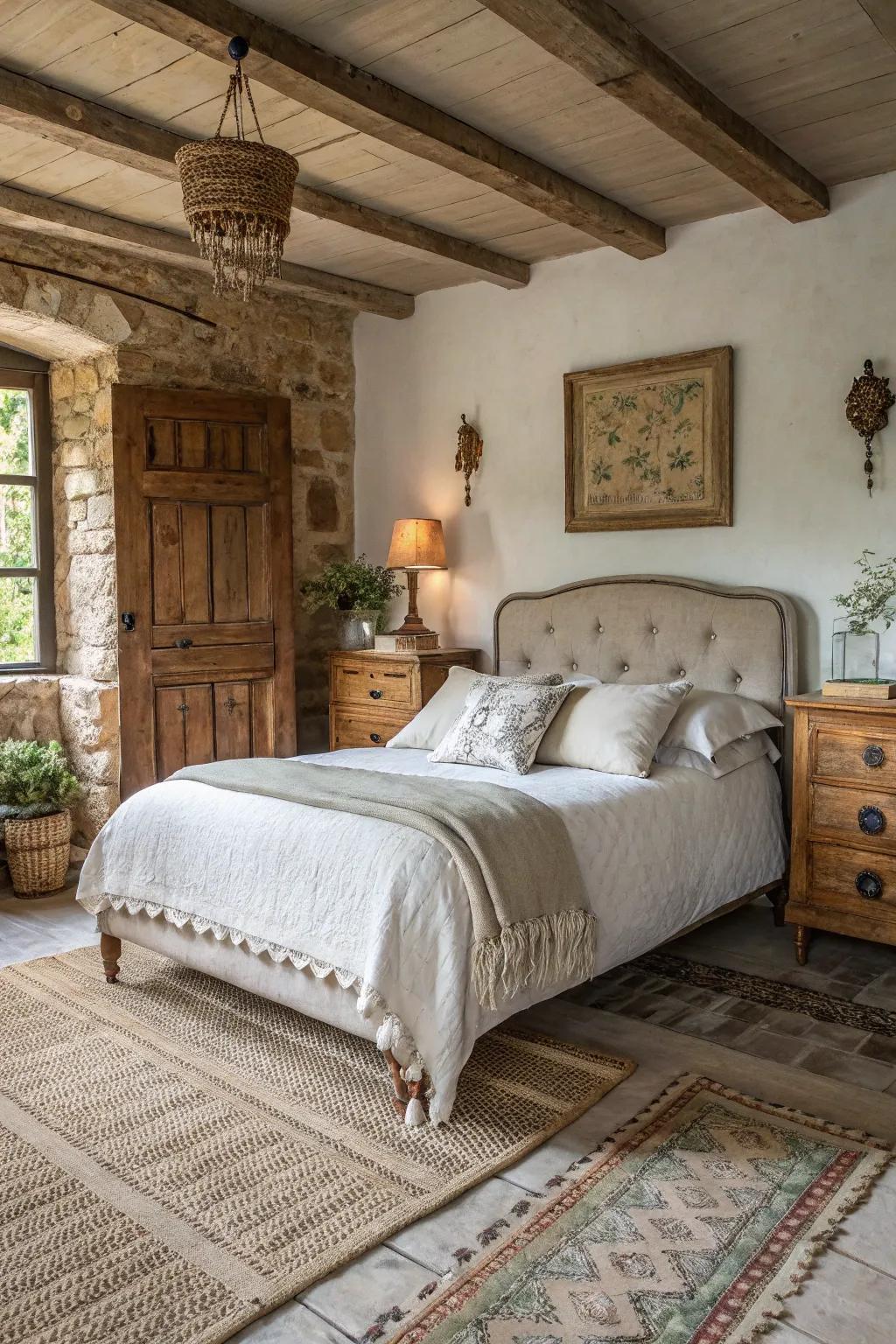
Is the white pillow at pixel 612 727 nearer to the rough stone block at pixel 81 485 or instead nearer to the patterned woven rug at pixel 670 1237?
the patterned woven rug at pixel 670 1237

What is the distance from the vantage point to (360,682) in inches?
189

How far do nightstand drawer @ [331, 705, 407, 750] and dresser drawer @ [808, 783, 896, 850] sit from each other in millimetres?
1839

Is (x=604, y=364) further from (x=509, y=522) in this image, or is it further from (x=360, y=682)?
(x=360, y=682)

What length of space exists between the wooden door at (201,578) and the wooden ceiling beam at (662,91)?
7.68 feet

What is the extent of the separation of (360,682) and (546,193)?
2.20 metres

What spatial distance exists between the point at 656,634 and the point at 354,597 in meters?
1.60

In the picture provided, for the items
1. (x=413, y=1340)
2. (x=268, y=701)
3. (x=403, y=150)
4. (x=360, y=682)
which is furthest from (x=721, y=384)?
(x=413, y=1340)

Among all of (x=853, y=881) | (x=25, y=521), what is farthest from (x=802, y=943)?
(x=25, y=521)

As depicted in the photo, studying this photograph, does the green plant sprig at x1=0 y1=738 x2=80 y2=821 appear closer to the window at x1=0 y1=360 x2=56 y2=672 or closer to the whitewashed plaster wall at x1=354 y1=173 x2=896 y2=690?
the window at x1=0 y1=360 x2=56 y2=672

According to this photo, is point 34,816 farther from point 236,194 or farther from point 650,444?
point 650,444

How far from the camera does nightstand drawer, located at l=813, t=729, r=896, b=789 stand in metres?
3.27

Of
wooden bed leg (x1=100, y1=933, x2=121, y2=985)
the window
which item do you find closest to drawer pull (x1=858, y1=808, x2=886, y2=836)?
wooden bed leg (x1=100, y1=933, x2=121, y2=985)

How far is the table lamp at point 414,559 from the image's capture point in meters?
4.75

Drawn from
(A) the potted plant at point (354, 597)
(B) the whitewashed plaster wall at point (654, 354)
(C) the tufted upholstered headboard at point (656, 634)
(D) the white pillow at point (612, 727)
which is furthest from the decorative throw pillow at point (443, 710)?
(A) the potted plant at point (354, 597)
